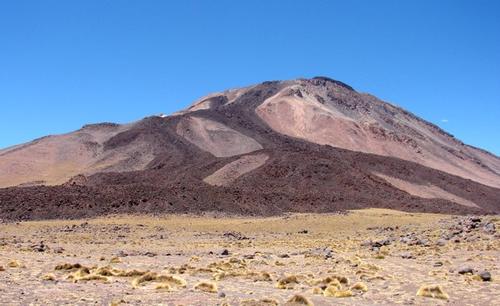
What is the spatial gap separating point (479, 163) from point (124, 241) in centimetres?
13632

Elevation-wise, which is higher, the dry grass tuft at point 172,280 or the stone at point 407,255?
the dry grass tuft at point 172,280

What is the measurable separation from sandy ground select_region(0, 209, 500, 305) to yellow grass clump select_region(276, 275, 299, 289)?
3 centimetres

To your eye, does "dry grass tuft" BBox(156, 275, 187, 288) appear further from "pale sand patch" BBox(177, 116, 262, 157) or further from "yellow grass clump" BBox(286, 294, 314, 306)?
"pale sand patch" BBox(177, 116, 262, 157)

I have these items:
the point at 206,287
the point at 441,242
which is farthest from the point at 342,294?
the point at 441,242

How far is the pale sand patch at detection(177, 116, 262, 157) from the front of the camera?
11231 cm

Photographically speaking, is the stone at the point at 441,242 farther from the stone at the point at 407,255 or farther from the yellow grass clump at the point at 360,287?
the yellow grass clump at the point at 360,287

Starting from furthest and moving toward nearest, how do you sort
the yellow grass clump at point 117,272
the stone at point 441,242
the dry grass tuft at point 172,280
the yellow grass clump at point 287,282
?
the stone at point 441,242, the yellow grass clump at point 117,272, the yellow grass clump at point 287,282, the dry grass tuft at point 172,280

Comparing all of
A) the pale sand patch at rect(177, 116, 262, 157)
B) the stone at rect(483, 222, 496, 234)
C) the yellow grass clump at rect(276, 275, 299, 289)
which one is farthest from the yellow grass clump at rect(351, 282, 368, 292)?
the pale sand patch at rect(177, 116, 262, 157)

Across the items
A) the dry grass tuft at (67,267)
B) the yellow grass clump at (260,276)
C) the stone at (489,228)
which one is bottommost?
the yellow grass clump at (260,276)

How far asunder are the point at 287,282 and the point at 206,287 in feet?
9.22

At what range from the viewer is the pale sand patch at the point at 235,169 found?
263ft

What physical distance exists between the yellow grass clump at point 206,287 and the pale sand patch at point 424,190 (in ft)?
246

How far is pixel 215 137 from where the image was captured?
120875 mm

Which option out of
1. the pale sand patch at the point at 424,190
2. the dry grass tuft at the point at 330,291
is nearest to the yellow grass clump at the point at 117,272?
the dry grass tuft at the point at 330,291
